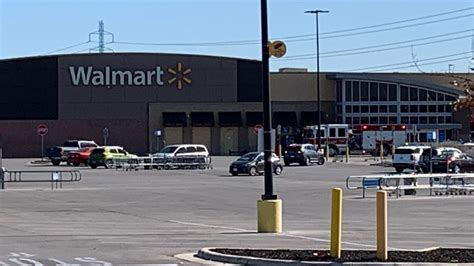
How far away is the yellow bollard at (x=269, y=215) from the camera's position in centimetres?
2166

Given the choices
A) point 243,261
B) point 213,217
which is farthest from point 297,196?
point 243,261

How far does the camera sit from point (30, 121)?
3504 inches

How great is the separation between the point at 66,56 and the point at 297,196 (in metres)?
53.9

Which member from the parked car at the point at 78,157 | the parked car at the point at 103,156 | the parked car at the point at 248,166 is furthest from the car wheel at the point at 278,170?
the parked car at the point at 78,157

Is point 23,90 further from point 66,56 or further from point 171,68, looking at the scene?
point 171,68

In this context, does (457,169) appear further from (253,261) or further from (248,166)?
(253,261)

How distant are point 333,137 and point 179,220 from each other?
191ft

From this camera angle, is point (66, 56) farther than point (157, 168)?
Yes

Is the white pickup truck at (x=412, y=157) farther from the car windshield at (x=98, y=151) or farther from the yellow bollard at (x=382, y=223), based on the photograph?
the yellow bollard at (x=382, y=223)

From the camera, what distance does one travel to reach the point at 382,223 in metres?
15.7

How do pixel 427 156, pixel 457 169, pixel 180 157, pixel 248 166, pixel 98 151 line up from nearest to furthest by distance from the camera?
pixel 457 169, pixel 248 166, pixel 427 156, pixel 180 157, pixel 98 151

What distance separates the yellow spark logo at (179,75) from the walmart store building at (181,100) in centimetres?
9

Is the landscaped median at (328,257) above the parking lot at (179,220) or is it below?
above

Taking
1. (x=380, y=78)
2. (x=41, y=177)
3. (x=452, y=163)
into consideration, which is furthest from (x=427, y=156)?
(x=380, y=78)
